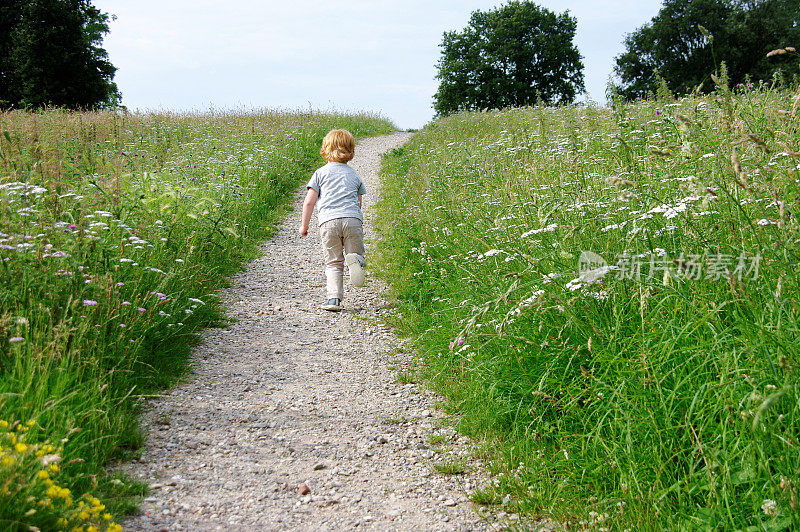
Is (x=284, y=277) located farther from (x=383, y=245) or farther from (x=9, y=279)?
(x=9, y=279)

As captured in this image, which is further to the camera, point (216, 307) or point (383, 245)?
point (383, 245)

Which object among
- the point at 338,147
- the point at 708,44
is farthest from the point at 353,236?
the point at 708,44

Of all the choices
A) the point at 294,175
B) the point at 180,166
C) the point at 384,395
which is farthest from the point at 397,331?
the point at 294,175

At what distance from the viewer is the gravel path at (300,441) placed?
118 inches

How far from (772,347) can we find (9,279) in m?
4.62

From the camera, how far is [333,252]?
688 cm

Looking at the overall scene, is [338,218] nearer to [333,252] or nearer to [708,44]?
[333,252]

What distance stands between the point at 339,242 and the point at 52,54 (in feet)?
104

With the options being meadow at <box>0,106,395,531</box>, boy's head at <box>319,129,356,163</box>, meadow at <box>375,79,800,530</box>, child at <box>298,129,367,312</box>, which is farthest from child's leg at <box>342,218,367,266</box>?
meadow at <box>375,79,800,530</box>

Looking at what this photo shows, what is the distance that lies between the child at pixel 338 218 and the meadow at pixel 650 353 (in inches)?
80.7

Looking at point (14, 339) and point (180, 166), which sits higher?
point (180, 166)

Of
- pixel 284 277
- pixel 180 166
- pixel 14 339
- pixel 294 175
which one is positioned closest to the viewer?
pixel 14 339

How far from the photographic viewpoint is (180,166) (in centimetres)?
1074

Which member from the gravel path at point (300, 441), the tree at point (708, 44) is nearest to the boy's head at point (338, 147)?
the gravel path at point (300, 441)
